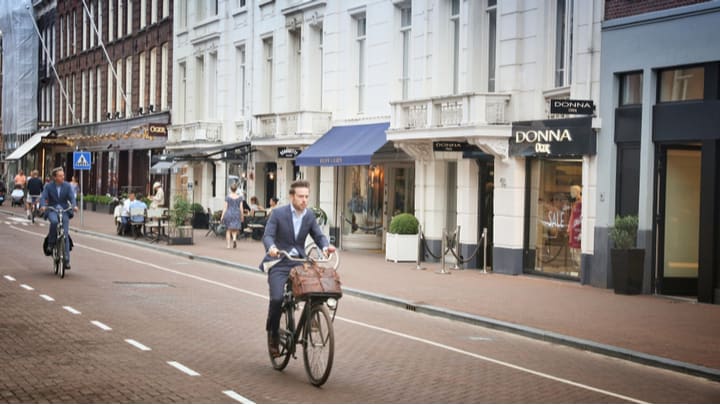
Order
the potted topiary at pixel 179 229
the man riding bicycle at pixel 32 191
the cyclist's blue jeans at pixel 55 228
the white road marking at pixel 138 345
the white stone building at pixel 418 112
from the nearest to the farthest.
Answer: the white road marking at pixel 138 345 → the cyclist's blue jeans at pixel 55 228 → the white stone building at pixel 418 112 → the potted topiary at pixel 179 229 → the man riding bicycle at pixel 32 191

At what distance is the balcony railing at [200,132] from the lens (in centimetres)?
4112

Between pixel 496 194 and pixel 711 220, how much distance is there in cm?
645

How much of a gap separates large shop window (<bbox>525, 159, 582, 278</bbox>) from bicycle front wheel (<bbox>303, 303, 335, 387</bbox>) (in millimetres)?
12221

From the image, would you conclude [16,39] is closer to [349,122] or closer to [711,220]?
[349,122]

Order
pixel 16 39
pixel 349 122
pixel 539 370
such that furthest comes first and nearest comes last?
pixel 16 39
pixel 349 122
pixel 539 370

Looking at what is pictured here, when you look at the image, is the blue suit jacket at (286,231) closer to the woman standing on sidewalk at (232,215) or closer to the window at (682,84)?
the window at (682,84)

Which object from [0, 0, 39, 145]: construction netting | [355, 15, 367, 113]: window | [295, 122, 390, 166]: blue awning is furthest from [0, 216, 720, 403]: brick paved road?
[0, 0, 39, 145]: construction netting

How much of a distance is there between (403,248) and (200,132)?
17734mm

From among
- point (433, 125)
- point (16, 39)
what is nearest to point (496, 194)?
point (433, 125)

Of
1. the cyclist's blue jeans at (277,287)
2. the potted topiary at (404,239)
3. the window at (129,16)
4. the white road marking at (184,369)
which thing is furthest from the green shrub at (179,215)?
the window at (129,16)

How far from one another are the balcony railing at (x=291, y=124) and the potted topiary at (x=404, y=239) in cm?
707

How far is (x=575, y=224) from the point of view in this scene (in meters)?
21.4

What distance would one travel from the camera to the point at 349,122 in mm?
30906

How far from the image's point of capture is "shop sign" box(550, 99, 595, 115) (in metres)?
19.6
